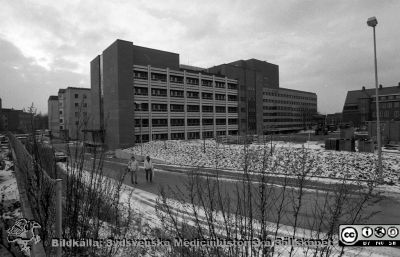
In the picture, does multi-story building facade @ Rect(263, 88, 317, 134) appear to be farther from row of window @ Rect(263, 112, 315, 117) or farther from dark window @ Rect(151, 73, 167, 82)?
dark window @ Rect(151, 73, 167, 82)

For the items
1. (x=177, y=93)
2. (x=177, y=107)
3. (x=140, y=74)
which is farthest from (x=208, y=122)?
(x=140, y=74)

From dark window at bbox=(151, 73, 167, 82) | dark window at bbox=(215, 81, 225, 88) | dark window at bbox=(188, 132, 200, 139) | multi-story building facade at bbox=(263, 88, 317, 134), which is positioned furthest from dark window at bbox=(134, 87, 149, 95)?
multi-story building facade at bbox=(263, 88, 317, 134)

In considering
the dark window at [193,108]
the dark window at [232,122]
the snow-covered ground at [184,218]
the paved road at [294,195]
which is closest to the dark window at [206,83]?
the dark window at [193,108]

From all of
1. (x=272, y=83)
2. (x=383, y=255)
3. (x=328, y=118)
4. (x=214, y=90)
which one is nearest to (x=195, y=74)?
(x=214, y=90)

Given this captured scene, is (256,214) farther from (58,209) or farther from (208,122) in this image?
(208,122)

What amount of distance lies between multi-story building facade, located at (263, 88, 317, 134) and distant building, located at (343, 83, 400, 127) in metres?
16.5

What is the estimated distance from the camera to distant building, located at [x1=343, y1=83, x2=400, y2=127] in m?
90.9

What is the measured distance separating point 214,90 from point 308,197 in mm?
55541

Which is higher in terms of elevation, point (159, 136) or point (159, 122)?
point (159, 122)

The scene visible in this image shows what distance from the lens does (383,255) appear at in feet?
19.2

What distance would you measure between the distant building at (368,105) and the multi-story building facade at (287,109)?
1651 centimetres

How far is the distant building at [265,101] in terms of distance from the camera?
73.9 m

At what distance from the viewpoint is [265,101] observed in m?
95.5

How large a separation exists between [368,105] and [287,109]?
1213 inches
